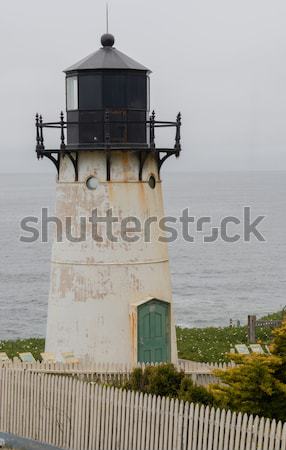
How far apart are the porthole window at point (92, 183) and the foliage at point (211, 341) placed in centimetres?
833

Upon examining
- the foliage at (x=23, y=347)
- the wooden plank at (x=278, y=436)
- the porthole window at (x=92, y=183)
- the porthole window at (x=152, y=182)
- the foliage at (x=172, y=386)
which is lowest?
the wooden plank at (x=278, y=436)

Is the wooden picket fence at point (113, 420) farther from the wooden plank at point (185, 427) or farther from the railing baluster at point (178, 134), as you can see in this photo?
the railing baluster at point (178, 134)

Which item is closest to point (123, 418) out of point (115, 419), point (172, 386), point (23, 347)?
point (115, 419)

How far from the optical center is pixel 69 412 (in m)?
16.2

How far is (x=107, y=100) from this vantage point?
1997cm

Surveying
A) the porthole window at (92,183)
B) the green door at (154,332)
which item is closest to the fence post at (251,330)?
the green door at (154,332)

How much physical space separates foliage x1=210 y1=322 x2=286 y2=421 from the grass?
37.9ft

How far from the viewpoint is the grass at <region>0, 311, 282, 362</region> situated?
2788 cm

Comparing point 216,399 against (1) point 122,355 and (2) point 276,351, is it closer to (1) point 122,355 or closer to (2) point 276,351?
(2) point 276,351

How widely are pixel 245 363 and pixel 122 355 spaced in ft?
20.0

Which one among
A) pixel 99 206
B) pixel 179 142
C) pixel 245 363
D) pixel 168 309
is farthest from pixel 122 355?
pixel 245 363

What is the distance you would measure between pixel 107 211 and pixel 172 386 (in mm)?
5940

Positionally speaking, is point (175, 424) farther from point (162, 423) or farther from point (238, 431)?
point (238, 431)

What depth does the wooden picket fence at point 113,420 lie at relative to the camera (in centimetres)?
1377
